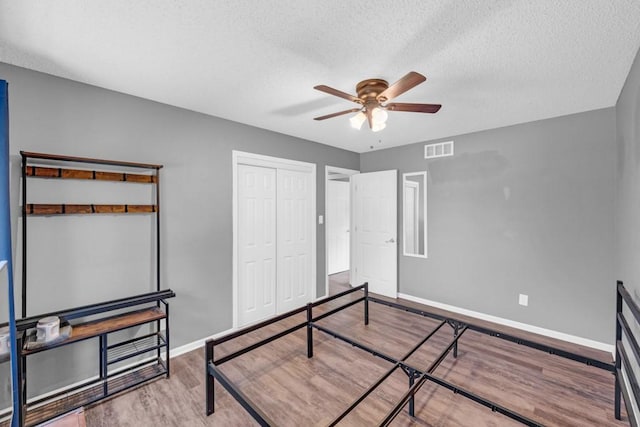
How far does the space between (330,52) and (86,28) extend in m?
1.40

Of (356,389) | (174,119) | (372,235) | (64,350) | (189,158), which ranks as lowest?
(356,389)

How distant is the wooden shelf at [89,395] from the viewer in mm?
1936

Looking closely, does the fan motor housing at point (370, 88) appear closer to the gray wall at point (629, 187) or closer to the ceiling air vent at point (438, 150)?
the gray wall at point (629, 187)

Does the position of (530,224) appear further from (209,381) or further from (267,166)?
(209,381)

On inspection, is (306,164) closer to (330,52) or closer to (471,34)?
(330,52)

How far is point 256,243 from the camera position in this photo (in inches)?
137

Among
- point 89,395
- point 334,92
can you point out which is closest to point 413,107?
point 334,92

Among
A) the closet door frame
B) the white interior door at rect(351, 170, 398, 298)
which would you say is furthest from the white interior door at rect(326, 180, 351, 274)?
the closet door frame

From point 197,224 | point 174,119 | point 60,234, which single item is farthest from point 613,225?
point 60,234

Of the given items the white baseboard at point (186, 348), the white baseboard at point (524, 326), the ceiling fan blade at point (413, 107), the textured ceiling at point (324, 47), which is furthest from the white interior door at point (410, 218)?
the white baseboard at point (186, 348)

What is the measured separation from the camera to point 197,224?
2896 millimetres

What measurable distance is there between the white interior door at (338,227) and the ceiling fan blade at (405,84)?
400 centimetres

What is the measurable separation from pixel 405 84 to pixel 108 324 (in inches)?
107

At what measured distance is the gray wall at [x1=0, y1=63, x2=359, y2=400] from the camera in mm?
2039
